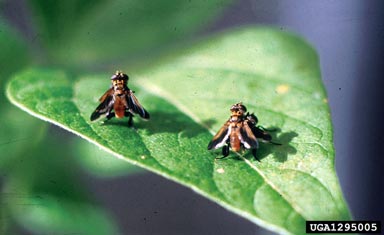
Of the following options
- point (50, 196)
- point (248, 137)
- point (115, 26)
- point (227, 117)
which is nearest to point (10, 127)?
point (50, 196)

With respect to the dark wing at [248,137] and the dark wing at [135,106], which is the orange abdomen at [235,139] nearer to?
the dark wing at [248,137]

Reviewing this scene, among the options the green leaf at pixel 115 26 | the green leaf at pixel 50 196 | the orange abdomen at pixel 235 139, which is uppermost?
the green leaf at pixel 115 26

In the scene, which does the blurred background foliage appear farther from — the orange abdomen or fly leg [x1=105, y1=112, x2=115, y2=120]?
the orange abdomen

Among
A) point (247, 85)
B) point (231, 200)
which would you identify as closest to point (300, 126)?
point (247, 85)

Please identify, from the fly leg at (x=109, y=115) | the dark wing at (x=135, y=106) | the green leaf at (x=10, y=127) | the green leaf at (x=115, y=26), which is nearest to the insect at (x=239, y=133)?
the dark wing at (x=135, y=106)

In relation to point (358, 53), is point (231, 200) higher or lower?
lower

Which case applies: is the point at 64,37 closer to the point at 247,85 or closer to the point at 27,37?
the point at 27,37
